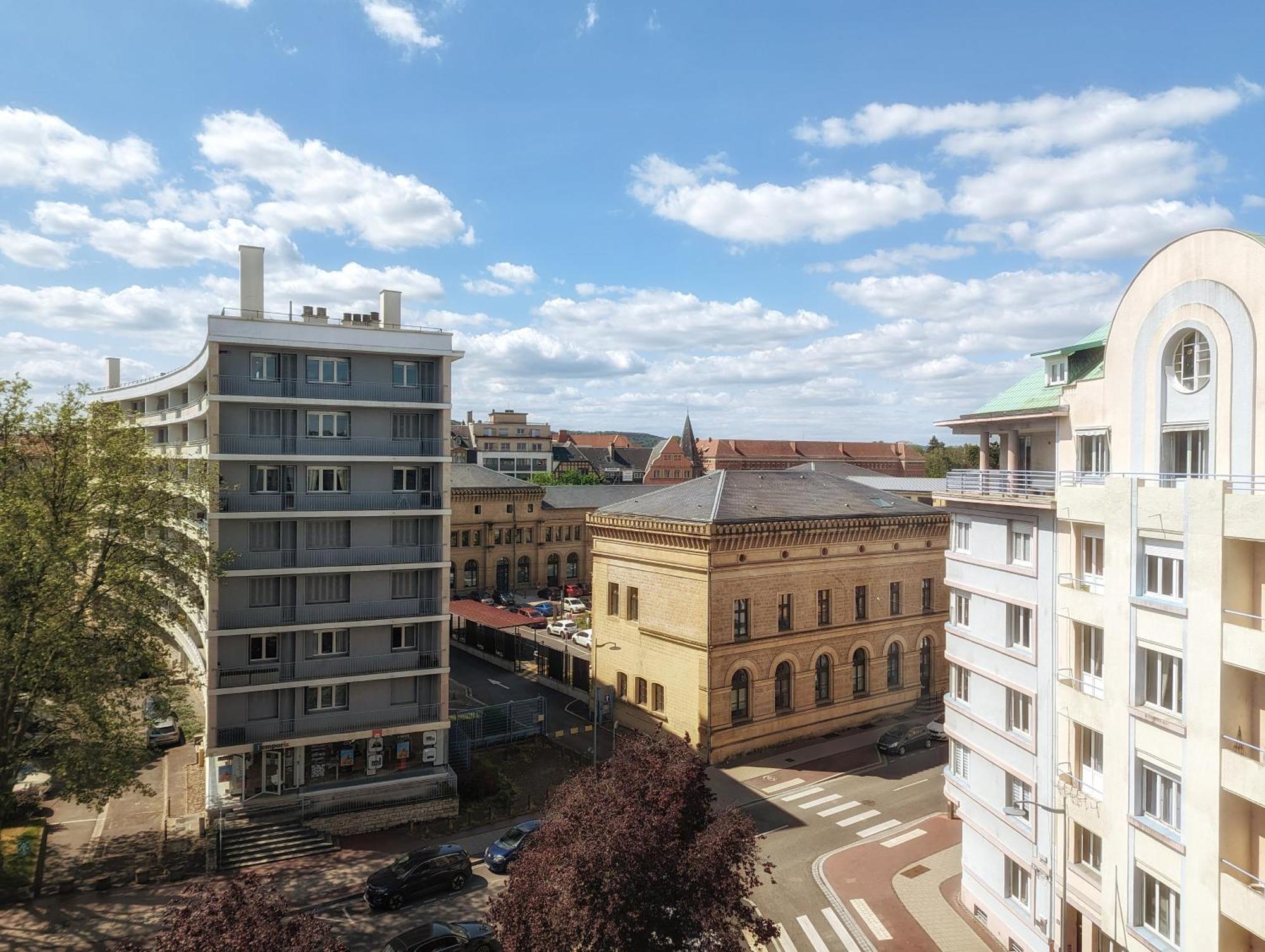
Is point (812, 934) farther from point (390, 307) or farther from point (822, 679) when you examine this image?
point (390, 307)

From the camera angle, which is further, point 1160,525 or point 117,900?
point 117,900

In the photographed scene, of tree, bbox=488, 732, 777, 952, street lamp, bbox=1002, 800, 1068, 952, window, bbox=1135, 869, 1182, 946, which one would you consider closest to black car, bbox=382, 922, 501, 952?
tree, bbox=488, 732, 777, 952

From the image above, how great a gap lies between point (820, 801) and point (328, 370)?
1135 inches

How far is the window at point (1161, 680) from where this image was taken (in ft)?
63.3

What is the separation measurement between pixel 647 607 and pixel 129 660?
24132mm

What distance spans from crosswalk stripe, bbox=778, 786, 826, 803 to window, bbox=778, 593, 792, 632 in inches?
321

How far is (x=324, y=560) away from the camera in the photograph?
113 ft

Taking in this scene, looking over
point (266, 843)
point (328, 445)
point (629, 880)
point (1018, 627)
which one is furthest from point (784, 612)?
point (266, 843)

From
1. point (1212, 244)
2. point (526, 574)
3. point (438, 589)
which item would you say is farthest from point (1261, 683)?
point (526, 574)

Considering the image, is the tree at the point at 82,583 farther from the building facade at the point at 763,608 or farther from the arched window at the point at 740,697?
the arched window at the point at 740,697

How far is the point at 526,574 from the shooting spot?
9000 centimetres

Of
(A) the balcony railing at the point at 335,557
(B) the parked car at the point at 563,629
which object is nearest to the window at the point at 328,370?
(A) the balcony railing at the point at 335,557

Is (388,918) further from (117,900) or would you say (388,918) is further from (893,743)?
(893,743)

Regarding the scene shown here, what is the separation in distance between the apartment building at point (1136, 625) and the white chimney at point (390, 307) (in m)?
25.5
